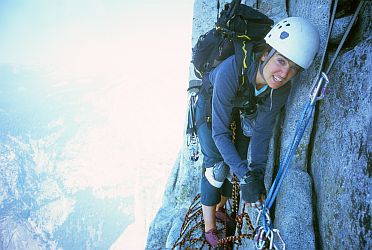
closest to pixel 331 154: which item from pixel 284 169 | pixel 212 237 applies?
pixel 284 169

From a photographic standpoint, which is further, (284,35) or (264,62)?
(264,62)

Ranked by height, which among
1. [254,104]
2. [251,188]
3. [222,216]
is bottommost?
[222,216]

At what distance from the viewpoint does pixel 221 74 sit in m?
2.71

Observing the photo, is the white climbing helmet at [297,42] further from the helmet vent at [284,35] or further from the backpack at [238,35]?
the backpack at [238,35]

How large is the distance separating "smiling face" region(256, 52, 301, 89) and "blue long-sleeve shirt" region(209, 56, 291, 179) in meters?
0.17

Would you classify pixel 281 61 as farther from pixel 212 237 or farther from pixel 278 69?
pixel 212 237

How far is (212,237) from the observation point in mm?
3732

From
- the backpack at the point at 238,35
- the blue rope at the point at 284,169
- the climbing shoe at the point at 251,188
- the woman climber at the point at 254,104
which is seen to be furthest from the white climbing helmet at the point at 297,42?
the climbing shoe at the point at 251,188

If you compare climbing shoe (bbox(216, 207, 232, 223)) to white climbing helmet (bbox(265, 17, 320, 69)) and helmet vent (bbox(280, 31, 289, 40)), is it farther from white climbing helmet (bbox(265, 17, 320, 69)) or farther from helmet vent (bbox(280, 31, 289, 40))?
helmet vent (bbox(280, 31, 289, 40))

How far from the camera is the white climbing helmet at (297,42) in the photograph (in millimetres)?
2379

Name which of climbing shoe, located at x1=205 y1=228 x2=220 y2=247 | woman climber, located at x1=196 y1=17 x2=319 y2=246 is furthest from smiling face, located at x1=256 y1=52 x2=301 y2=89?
climbing shoe, located at x1=205 y1=228 x2=220 y2=247

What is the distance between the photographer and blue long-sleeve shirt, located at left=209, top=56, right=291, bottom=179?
8.80 feet

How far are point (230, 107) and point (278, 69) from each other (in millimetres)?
658

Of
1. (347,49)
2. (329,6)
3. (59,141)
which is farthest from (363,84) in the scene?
(59,141)
